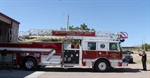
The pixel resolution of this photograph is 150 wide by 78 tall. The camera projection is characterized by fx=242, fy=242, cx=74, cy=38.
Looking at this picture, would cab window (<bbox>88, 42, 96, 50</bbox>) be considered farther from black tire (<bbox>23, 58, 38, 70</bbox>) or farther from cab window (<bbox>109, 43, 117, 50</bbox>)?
black tire (<bbox>23, 58, 38, 70</bbox>)

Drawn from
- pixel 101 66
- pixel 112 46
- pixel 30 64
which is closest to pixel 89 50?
pixel 101 66

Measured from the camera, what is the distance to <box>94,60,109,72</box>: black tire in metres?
17.5

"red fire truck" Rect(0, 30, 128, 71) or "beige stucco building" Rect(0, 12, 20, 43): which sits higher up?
"beige stucco building" Rect(0, 12, 20, 43)

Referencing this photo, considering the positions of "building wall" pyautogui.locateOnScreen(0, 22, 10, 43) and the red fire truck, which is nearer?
the red fire truck

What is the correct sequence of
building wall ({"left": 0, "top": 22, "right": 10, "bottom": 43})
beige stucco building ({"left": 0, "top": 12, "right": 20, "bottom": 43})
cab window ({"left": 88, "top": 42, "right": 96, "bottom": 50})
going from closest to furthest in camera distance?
cab window ({"left": 88, "top": 42, "right": 96, "bottom": 50}) → beige stucco building ({"left": 0, "top": 12, "right": 20, "bottom": 43}) → building wall ({"left": 0, "top": 22, "right": 10, "bottom": 43})

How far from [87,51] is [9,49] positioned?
223 inches

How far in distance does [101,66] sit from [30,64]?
5140 millimetres

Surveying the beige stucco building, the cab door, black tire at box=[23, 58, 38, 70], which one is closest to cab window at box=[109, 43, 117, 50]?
the cab door

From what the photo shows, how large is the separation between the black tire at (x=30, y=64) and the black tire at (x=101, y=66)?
171 inches

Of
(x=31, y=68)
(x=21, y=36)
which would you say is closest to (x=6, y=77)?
(x=31, y=68)

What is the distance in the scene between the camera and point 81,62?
17578 mm

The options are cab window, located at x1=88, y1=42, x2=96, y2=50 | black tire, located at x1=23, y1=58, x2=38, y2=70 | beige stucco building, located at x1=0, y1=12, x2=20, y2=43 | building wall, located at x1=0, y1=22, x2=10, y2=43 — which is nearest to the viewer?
black tire, located at x1=23, y1=58, x2=38, y2=70

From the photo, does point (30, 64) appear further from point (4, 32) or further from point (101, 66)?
point (4, 32)

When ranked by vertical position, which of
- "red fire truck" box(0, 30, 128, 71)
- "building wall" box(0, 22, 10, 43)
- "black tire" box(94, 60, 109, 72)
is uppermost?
"building wall" box(0, 22, 10, 43)
